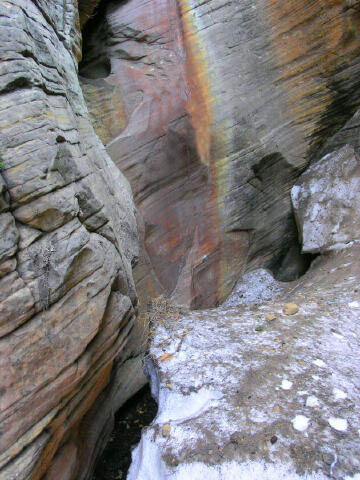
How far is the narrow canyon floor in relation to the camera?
2.44 metres

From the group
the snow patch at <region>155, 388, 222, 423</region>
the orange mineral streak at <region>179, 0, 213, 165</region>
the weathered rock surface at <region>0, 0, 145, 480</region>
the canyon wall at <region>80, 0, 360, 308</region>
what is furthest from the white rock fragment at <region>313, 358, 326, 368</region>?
the orange mineral streak at <region>179, 0, 213, 165</region>

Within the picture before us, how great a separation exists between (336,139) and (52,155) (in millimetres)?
5224

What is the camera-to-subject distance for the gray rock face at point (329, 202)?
18.5ft

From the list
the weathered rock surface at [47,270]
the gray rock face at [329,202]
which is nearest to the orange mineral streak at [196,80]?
the gray rock face at [329,202]

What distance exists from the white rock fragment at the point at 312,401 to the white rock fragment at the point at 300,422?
0.13m

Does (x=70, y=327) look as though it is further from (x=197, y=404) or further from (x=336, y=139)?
(x=336, y=139)

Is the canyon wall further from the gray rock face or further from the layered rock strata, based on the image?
the layered rock strata

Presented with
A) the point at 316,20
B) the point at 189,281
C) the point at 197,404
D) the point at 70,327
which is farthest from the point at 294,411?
the point at 316,20

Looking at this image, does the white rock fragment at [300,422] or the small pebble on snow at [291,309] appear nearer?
the white rock fragment at [300,422]

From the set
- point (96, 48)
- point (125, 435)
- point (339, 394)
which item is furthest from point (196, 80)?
point (125, 435)

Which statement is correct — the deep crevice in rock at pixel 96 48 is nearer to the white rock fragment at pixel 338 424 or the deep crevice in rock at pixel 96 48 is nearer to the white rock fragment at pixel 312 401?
the white rock fragment at pixel 312 401

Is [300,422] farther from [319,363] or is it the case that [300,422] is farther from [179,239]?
[179,239]

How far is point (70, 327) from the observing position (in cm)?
291

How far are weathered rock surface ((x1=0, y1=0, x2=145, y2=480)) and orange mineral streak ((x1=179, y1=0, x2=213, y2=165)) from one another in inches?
95.5
